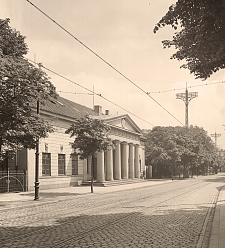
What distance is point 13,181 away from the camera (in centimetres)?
2433

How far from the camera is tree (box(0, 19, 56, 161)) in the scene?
46.1 feet

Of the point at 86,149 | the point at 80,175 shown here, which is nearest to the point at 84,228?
the point at 86,149

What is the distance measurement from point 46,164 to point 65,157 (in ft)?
10.4

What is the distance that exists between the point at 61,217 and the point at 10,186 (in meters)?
13.3

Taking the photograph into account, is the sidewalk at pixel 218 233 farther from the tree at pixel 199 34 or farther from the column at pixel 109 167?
the column at pixel 109 167

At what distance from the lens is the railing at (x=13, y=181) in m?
23.3

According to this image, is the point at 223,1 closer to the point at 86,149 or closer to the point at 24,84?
the point at 24,84

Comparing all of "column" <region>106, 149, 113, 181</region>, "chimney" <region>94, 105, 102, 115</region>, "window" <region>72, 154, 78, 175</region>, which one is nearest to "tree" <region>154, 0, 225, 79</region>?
"window" <region>72, 154, 78, 175</region>

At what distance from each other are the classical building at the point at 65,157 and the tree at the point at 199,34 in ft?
33.3

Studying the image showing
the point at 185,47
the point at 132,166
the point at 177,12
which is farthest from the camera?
the point at 132,166

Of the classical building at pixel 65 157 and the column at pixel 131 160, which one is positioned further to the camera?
the column at pixel 131 160

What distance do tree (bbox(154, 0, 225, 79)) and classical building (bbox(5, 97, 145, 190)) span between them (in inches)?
400

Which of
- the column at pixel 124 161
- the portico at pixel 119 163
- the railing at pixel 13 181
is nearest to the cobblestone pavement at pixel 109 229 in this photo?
the railing at pixel 13 181

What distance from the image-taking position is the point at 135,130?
4709 centimetres
